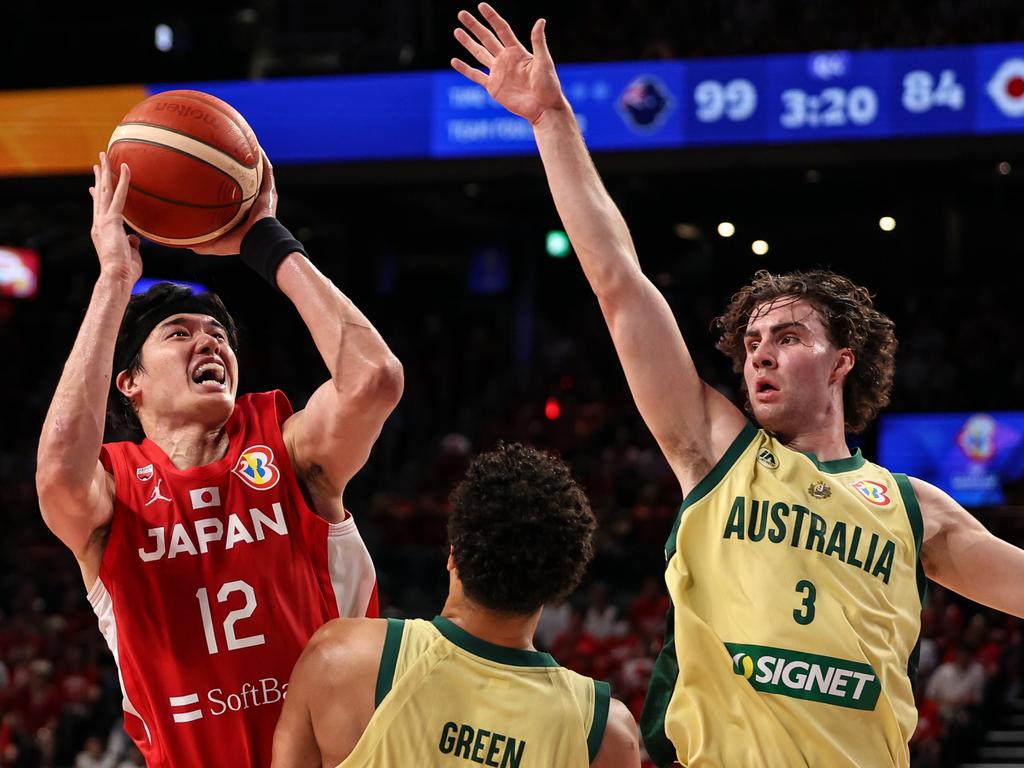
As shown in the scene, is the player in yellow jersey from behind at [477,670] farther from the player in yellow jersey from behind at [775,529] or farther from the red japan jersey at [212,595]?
the red japan jersey at [212,595]

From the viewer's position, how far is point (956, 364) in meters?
14.6

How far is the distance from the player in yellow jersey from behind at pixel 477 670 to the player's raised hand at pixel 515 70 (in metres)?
1.01

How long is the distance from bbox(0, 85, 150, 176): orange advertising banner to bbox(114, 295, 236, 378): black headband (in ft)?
37.8

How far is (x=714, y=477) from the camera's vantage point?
2.91 m

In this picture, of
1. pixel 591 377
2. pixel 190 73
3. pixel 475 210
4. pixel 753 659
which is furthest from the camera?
pixel 475 210

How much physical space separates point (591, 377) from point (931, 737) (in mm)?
7569

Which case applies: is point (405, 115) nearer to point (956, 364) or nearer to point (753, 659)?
point (956, 364)

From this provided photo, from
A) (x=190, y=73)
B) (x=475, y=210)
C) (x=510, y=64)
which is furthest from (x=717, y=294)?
(x=510, y=64)

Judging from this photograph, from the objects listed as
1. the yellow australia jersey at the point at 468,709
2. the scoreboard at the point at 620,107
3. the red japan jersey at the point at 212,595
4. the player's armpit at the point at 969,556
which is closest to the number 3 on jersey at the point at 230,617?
the red japan jersey at the point at 212,595

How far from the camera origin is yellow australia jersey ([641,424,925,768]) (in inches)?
108

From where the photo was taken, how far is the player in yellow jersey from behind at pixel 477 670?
2430 millimetres

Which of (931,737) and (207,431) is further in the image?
(931,737)

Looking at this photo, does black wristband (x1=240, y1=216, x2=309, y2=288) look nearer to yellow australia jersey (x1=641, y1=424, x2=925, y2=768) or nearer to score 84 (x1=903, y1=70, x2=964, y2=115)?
yellow australia jersey (x1=641, y1=424, x2=925, y2=768)

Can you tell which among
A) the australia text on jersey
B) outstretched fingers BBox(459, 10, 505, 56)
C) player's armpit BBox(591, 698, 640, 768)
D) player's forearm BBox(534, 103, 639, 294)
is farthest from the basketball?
player's armpit BBox(591, 698, 640, 768)
